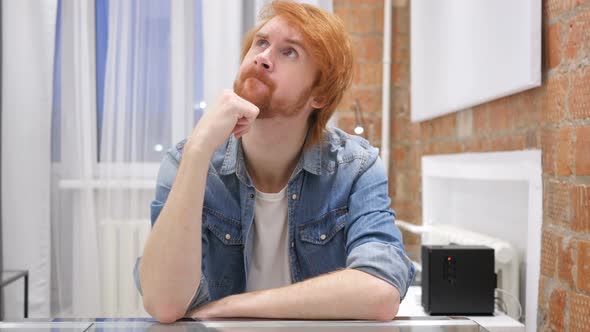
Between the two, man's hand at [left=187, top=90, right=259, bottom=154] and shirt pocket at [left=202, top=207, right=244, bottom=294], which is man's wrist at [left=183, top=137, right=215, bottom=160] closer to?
man's hand at [left=187, top=90, right=259, bottom=154]

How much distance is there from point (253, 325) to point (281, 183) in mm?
694

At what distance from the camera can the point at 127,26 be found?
246 cm

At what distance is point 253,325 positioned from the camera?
0.67 metres

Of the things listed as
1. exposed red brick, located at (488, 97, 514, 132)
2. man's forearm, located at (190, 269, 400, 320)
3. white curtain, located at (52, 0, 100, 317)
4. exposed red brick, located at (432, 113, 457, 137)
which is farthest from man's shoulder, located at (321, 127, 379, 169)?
white curtain, located at (52, 0, 100, 317)

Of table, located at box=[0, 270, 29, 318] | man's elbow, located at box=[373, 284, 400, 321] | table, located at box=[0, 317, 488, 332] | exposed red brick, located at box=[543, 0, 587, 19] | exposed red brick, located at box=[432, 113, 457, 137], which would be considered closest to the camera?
table, located at box=[0, 317, 488, 332]

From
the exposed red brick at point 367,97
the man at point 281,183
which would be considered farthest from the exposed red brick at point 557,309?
the exposed red brick at point 367,97

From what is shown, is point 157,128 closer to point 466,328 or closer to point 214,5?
point 214,5

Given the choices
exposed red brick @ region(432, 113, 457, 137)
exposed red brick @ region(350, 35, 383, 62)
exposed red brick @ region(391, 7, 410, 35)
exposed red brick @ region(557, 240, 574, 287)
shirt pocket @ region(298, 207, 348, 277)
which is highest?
exposed red brick @ region(391, 7, 410, 35)

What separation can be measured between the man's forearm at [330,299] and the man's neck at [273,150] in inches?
14.3

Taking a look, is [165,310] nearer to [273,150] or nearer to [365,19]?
[273,150]

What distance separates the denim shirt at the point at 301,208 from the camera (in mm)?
1254

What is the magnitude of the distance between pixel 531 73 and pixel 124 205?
1751 millimetres

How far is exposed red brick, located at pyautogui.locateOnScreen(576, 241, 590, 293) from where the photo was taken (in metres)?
1.38

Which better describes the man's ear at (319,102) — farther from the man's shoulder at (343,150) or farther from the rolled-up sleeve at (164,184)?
the rolled-up sleeve at (164,184)
